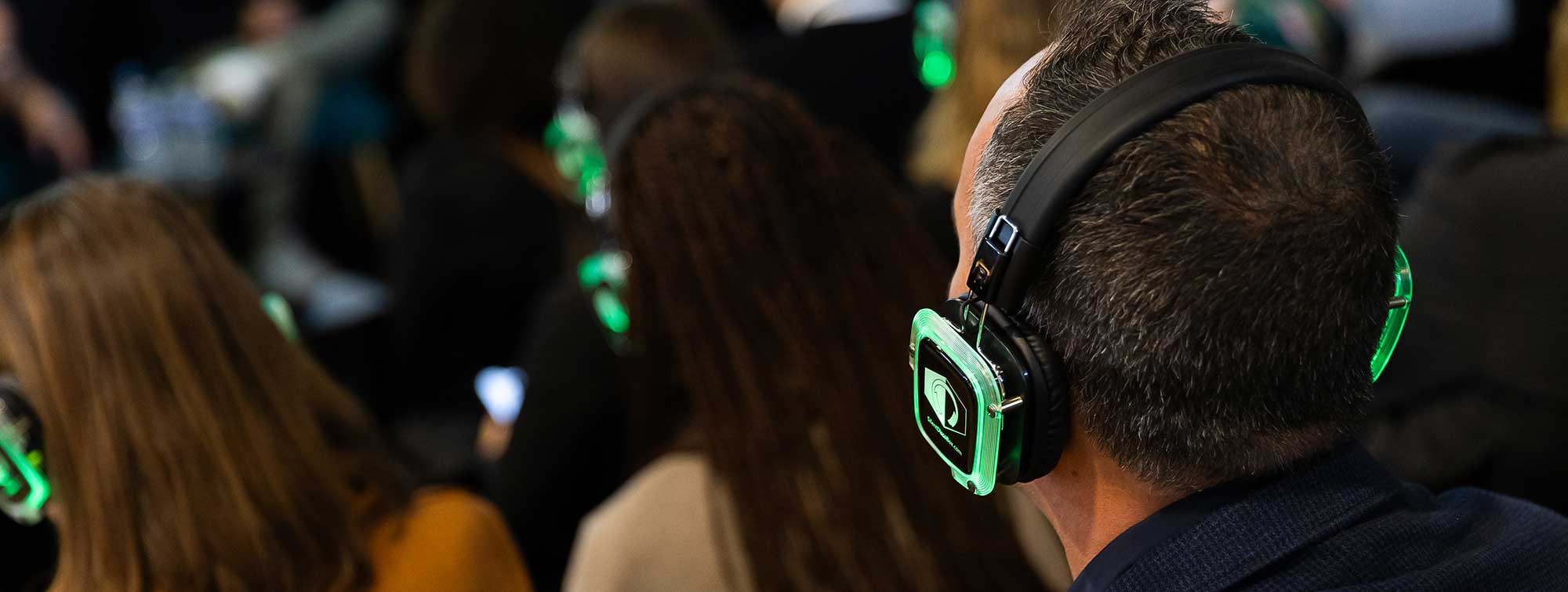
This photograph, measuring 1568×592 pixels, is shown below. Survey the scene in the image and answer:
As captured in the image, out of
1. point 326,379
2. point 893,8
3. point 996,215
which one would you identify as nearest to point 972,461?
point 996,215

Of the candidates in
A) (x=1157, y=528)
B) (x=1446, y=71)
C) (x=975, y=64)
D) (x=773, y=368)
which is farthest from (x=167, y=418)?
(x=1446, y=71)

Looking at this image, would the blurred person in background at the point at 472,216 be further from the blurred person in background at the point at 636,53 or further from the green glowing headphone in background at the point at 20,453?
the green glowing headphone in background at the point at 20,453

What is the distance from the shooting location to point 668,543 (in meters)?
1.40

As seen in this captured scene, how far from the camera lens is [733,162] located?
1.52 m

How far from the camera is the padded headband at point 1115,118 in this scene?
0.77 metres

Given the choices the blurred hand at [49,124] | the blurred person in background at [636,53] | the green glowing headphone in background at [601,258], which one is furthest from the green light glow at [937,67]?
the blurred hand at [49,124]

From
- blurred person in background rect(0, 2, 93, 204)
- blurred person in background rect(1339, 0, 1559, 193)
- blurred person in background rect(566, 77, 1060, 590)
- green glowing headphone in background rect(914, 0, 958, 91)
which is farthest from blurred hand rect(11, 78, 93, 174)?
blurred person in background rect(1339, 0, 1559, 193)

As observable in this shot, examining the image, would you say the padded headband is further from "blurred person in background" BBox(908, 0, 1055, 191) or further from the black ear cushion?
"blurred person in background" BBox(908, 0, 1055, 191)

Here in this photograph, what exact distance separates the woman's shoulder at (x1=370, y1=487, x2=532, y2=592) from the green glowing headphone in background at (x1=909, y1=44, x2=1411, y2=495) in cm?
76

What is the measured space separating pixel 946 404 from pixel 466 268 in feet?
7.40

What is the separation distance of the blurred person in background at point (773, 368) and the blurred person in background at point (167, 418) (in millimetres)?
304

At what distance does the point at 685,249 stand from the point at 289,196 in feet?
12.4

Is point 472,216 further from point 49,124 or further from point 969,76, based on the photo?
point 49,124

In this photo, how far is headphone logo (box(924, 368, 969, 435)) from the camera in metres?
0.90
